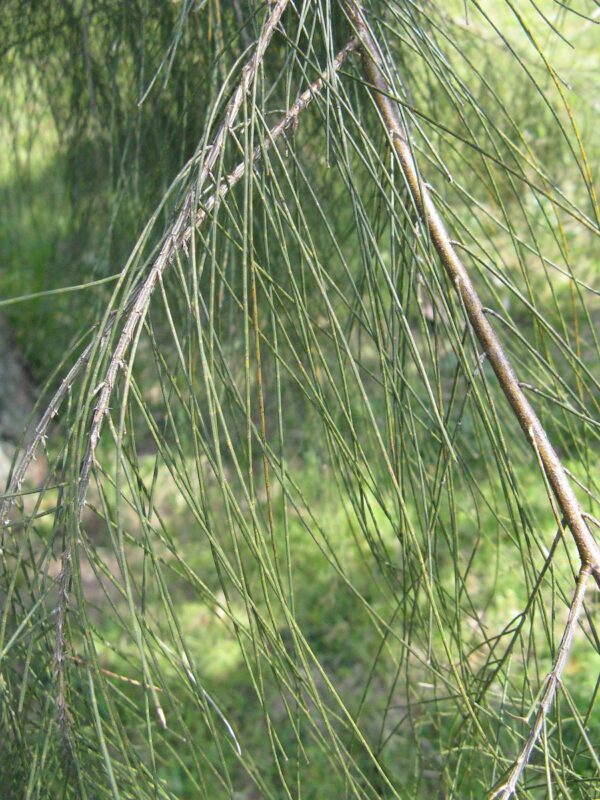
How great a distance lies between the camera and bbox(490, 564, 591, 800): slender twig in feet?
2.07

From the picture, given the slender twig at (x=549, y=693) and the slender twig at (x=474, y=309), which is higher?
the slender twig at (x=474, y=309)

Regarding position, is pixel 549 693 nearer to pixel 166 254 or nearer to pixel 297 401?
pixel 166 254

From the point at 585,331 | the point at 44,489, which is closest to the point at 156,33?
the point at 44,489

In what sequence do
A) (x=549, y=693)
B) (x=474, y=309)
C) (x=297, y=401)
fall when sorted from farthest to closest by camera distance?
(x=297, y=401) < (x=474, y=309) < (x=549, y=693)

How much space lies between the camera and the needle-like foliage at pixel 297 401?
27.7 inches

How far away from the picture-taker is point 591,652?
2234mm

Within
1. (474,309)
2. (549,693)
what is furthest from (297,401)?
(549,693)

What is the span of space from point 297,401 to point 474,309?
1.38 meters

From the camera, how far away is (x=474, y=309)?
77 cm

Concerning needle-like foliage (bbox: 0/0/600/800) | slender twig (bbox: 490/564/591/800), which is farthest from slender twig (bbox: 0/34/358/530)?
slender twig (bbox: 490/564/591/800)

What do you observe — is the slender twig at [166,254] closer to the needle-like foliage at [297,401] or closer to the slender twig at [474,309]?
the needle-like foliage at [297,401]

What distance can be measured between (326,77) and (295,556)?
2.17 meters

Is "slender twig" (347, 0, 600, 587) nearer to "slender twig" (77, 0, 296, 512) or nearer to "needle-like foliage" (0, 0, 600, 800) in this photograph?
"needle-like foliage" (0, 0, 600, 800)

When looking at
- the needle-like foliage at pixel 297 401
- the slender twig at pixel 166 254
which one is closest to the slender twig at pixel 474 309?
the needle-like foliage at pixel 297 401
